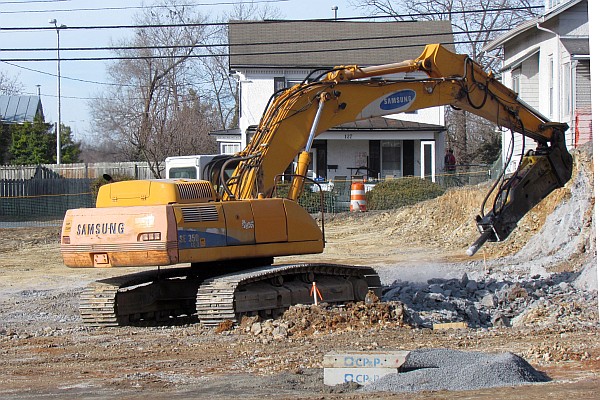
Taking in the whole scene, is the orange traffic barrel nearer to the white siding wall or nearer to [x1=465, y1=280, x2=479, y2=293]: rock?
the white siding wall

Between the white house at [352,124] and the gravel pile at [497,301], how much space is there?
24.3 meters

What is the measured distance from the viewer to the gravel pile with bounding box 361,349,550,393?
7.75 meters

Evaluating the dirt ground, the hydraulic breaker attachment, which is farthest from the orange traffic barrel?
the hydraulic breaker attachment

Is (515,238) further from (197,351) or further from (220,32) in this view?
(220,32)

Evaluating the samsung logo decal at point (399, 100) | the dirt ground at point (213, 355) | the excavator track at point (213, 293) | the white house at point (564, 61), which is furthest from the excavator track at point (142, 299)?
the white house at point (564, 61)

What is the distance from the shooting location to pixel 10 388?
28.6 feet

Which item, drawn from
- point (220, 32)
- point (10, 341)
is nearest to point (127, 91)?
point (220, 32)

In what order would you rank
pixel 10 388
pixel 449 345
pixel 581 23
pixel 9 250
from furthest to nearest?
pixel 9 250 → pixel 581 23 → pixel 449 345 → pixel 10 388

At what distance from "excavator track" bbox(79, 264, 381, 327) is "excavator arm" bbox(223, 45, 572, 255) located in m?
1.21

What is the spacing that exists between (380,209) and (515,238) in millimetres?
11719

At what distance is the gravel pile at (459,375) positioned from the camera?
775cm

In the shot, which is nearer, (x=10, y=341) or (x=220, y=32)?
(x=10, y=341)

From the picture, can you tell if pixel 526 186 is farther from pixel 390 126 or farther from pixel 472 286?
pixel 390 126

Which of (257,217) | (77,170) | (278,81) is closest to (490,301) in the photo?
(257,217)
